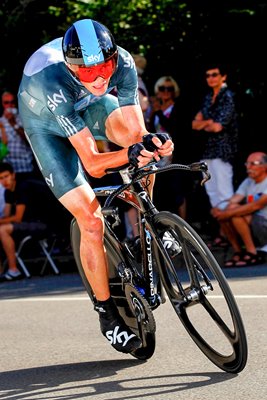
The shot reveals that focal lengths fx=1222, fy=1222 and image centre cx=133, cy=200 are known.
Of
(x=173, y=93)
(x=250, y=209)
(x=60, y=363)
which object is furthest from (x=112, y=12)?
(x=60, y=363)

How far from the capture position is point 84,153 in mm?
6754

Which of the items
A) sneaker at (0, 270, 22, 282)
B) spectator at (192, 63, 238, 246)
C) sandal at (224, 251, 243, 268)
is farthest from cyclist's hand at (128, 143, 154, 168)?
sneaker at (0, 270, 22, 282)

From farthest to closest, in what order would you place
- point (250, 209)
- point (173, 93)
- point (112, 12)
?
point (112, 12) < point (173, 93) < point (250, 209)

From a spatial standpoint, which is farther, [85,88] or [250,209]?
[250,209]

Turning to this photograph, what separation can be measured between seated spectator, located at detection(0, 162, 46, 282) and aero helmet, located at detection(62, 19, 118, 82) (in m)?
6.85

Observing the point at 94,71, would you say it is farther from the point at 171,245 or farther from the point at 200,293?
the point at 200,293

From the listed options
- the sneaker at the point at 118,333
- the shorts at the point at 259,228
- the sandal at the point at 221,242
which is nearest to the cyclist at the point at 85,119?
the sneaker at the point at 118,333

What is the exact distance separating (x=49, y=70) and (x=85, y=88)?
24 cm

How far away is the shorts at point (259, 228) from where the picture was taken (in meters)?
12.3

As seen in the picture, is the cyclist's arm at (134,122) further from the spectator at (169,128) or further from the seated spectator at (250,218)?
the spectator at (169,128)

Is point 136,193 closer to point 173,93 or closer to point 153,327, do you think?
point 153,327

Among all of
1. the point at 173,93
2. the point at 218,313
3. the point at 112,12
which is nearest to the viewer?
the point at 218,313

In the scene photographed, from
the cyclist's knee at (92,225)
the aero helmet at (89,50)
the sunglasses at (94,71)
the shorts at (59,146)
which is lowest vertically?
the cyclist's knee at (92,225)

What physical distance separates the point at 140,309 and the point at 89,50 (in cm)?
147
